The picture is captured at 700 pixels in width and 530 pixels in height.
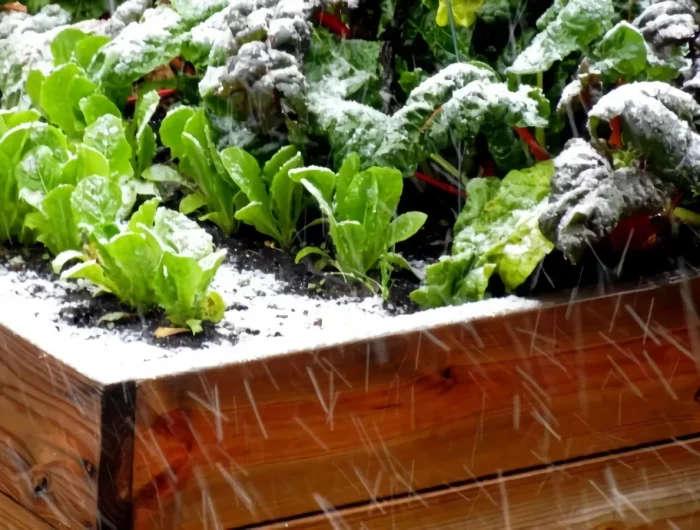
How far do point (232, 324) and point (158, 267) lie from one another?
0.11 m

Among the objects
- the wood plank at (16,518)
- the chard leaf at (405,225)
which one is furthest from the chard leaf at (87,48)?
the wood plank at (16,518)

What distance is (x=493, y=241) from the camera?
1056 mm

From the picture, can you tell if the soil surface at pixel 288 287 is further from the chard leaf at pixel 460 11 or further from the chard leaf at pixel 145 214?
the chard leaf at pixel 460 11

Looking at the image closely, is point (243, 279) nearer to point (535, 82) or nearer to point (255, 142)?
point (255, 142)

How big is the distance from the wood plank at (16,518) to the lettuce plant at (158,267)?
0.25 meters

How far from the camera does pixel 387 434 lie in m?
0.92

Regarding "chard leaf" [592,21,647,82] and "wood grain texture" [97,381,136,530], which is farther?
"chard leaf" [592,21,647,82]

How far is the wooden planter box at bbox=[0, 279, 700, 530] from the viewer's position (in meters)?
0.83

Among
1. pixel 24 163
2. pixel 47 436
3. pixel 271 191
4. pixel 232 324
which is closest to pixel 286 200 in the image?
pixel 271 191

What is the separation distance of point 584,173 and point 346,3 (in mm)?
508

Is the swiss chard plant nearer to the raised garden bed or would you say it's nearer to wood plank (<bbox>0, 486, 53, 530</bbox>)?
the raised garden bed

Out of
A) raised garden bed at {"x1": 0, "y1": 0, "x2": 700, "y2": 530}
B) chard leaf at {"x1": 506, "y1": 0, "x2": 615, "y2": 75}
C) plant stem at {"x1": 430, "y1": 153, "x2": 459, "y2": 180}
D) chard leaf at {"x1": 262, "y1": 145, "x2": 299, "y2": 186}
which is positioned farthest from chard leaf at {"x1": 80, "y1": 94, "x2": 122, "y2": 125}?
chard leaf at {"x1": 506, "y1": 0, "x2": 615, "y2": 75}

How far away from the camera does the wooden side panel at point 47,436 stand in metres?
0.82

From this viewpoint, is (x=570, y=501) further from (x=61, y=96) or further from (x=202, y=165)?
(x=61, y=96)
